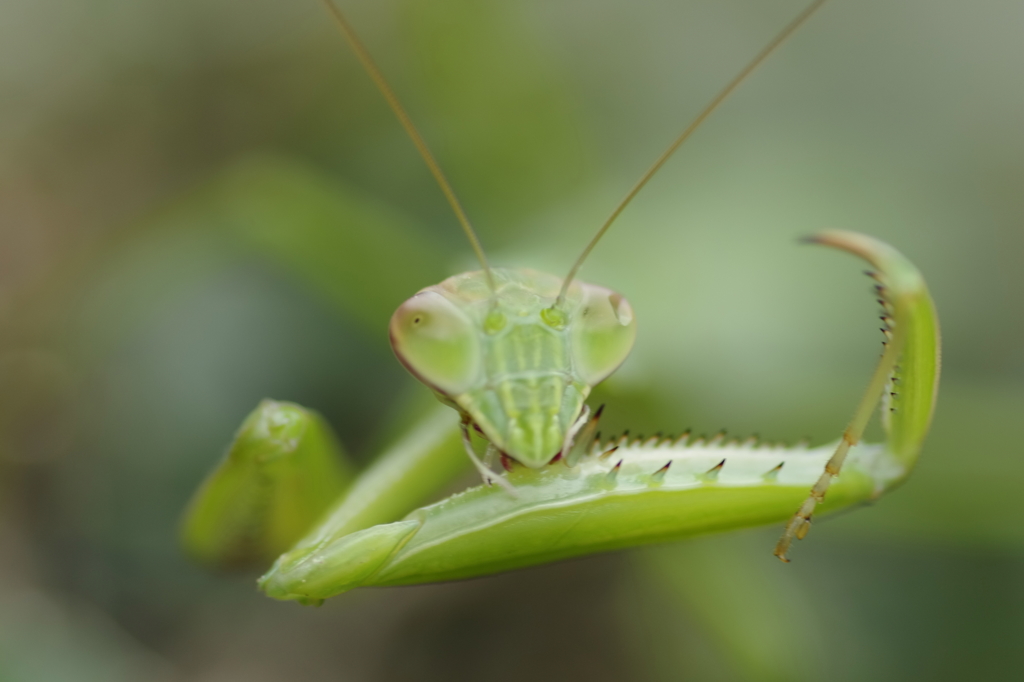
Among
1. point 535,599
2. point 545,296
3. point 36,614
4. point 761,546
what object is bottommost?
point 761,546

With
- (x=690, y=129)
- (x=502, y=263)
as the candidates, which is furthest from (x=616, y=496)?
(x=502, y=263)

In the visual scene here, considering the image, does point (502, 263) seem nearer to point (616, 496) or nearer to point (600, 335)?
point (600, 335)

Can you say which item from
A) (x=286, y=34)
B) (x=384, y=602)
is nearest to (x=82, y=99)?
(x=286, y=34)

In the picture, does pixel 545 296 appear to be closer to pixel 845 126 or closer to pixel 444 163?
pixel 444 163

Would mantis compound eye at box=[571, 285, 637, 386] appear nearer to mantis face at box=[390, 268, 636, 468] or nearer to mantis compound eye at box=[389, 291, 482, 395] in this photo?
Answer: mantis face at box=[390, 268, 636, 468]

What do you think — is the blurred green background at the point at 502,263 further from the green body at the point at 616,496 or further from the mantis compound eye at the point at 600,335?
the green body at the point at 616,496

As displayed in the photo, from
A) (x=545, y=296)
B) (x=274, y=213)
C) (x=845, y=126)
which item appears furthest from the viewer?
(x=845, y=126)

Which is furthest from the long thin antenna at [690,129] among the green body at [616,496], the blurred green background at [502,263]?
the blurred green background at [502,263]
